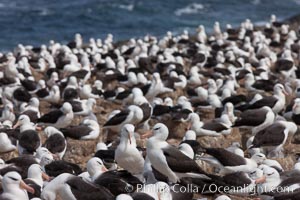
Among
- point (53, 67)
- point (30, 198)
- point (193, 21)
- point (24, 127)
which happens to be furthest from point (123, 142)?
point (193, 21)

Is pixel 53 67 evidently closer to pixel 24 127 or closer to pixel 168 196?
pixel 24 127

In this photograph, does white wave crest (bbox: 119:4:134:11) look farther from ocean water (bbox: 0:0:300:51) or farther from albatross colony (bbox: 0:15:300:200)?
albatross colony (bbox: 0:15:300:200)

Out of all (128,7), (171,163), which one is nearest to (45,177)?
(171,163)

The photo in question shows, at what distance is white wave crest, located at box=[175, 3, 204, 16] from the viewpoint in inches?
2190

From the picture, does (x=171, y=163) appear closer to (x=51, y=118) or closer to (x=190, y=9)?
(x=51, y=118)

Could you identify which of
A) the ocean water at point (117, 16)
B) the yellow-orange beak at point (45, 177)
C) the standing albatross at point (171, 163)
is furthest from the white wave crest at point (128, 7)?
the standing albatross at point (171, 163)

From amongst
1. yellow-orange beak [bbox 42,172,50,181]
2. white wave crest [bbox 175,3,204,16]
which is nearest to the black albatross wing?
yellow-orange beak [bbox 42,172,50,181]

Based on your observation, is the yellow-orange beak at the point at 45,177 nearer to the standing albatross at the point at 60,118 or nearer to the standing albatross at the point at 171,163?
Answer: the standing albatross at the point at 171,163

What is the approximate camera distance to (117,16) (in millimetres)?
54500

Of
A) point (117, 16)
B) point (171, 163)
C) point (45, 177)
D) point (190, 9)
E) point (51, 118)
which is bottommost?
point (117, 16)

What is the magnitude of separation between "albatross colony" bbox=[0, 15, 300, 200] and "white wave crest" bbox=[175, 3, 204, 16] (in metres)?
19.7

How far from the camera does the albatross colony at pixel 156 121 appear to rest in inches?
451

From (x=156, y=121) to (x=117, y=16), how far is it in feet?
117

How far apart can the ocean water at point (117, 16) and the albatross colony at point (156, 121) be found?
1471 centimetres
